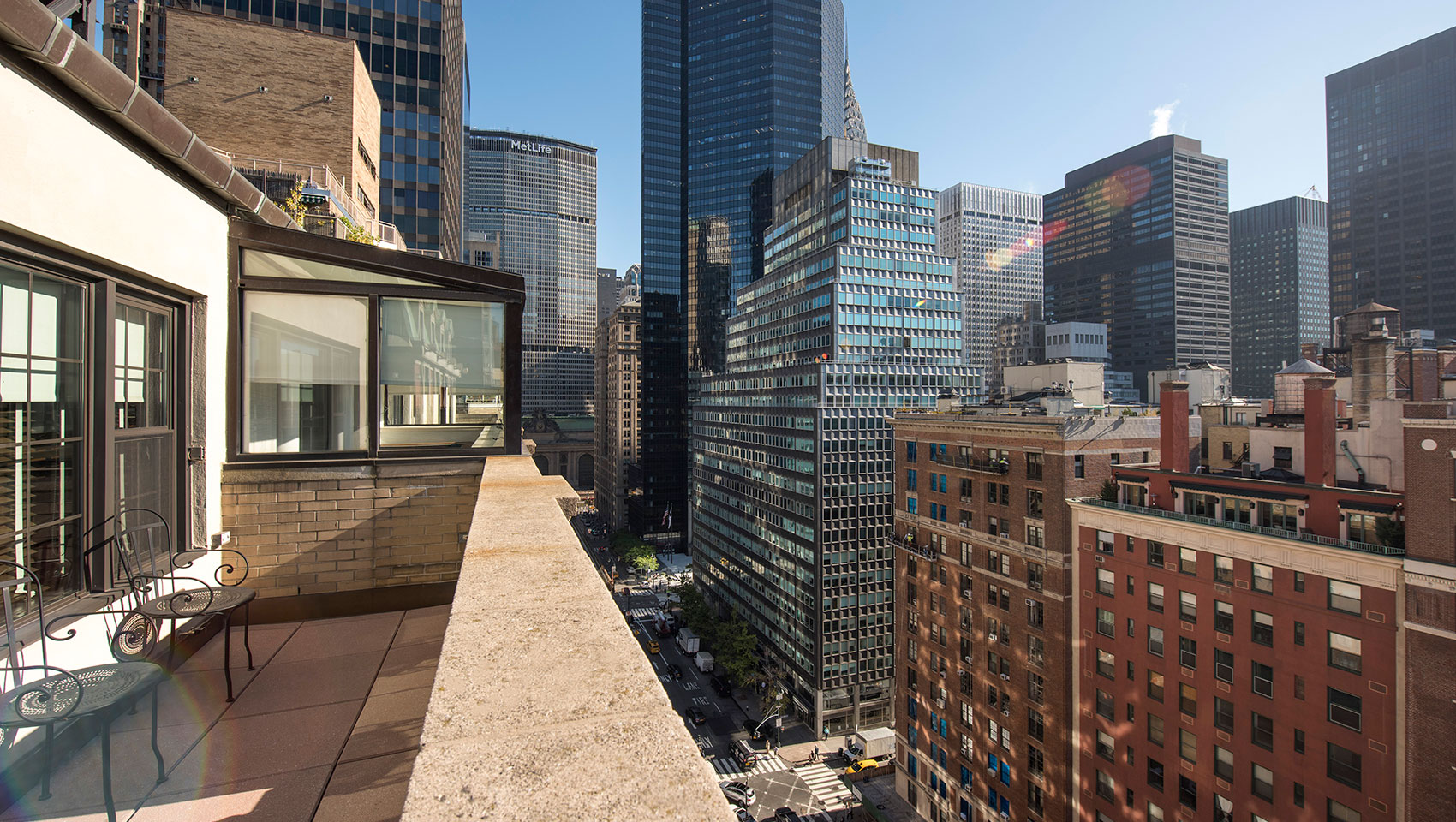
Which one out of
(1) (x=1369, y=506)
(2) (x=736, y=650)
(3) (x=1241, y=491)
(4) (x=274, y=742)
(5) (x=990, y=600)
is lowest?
(2) (x=736, y=650)

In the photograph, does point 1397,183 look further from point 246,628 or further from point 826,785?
point 246,628

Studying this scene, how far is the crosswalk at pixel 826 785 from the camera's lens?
49.2 meters

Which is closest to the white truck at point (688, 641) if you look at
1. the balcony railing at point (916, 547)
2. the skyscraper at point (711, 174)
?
the balcony railing at point (916, 547)

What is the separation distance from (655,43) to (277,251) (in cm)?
16908

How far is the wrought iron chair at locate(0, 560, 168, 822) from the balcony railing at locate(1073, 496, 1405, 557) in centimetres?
3122

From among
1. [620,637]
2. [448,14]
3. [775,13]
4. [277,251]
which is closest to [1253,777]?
[620,637]

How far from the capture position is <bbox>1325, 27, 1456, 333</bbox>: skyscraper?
145 metres

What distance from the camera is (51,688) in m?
3.60

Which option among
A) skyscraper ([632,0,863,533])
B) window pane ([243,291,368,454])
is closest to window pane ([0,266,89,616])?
window pane ([243,291,368,454])

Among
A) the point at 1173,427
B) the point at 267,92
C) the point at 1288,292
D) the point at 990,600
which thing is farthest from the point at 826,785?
the point at 1288,292

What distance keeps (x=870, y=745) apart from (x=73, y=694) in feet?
207

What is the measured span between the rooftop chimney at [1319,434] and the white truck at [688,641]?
63985 mm

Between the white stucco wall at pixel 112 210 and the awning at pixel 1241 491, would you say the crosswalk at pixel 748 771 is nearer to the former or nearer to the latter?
the awning at pixel 1241 491

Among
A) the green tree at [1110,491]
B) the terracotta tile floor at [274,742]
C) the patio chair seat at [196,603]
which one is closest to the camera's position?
the terracotta tile floor at [274,742]
